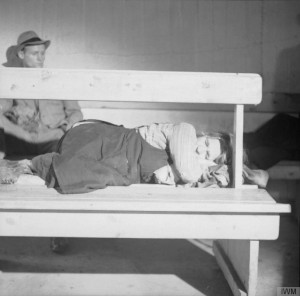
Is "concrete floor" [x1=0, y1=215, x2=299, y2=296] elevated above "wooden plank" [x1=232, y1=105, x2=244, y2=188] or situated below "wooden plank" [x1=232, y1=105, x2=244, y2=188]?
below

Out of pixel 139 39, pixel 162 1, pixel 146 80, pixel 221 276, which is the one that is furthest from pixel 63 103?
pixel 221 276

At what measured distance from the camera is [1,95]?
2.10m

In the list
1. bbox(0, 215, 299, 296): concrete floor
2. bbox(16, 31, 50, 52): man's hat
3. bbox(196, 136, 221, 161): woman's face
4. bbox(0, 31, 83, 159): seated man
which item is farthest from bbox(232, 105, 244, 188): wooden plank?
bbox(16, 31, 50, 52): man's hat

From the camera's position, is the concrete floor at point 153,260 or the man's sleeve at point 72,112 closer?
the concrete floor at point 153,260

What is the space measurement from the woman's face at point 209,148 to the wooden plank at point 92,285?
0.73 m

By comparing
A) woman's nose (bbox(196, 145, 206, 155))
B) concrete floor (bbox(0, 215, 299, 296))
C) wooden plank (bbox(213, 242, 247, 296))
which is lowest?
concrete floor (bbox(0, 215, 299, 296))

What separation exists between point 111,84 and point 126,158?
0.39m

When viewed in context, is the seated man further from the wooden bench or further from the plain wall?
the wooden bench

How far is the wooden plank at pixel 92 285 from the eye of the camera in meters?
2.39

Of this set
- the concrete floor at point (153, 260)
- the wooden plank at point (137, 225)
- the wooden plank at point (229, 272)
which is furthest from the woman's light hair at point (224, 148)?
the concrete floor at point (153, 260)

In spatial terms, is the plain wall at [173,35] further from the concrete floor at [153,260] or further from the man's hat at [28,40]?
the concrete floor at [153,260]

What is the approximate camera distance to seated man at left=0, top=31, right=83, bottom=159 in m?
3.24

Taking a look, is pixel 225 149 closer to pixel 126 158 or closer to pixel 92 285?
pixel 126 158

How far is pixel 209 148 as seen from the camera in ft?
7.88
